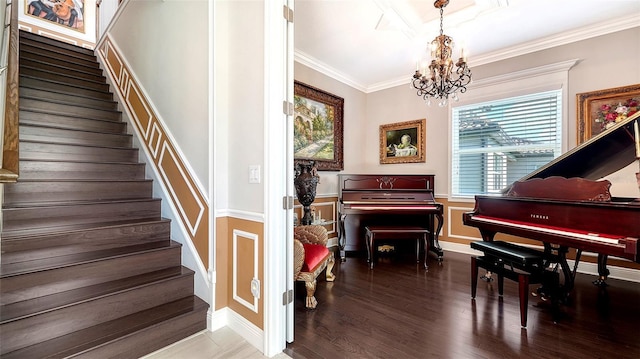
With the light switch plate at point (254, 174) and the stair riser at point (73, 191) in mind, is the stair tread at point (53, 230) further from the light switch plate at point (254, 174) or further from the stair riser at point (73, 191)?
the light switch plate at point (254, 174)

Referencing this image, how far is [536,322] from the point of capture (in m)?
2.00

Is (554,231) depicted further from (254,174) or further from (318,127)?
(318,127)

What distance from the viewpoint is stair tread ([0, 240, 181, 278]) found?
1612 millimetres

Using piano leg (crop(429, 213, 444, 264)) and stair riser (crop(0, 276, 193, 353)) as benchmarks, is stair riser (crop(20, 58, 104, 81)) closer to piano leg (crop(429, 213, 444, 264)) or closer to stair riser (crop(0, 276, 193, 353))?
stair riser (crop(0, 276, 193, 353))

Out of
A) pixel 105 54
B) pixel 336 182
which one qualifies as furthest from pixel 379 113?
pixel 105 54

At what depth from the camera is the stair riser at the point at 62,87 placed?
3002mm

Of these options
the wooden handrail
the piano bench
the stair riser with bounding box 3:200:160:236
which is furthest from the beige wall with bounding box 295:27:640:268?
the wooden handrail

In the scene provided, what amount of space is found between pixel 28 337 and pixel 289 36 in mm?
2321

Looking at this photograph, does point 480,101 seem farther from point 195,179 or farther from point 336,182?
point 195,179

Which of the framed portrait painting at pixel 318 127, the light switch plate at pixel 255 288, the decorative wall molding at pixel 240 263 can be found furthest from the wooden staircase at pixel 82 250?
the framed portrait painting at pixel 318 127

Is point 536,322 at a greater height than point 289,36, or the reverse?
point 289,36

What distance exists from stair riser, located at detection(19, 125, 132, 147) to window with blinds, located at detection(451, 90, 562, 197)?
449 cm

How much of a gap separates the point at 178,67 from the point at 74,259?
1.74 meters

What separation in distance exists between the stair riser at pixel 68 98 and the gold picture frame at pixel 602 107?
5833 mm
